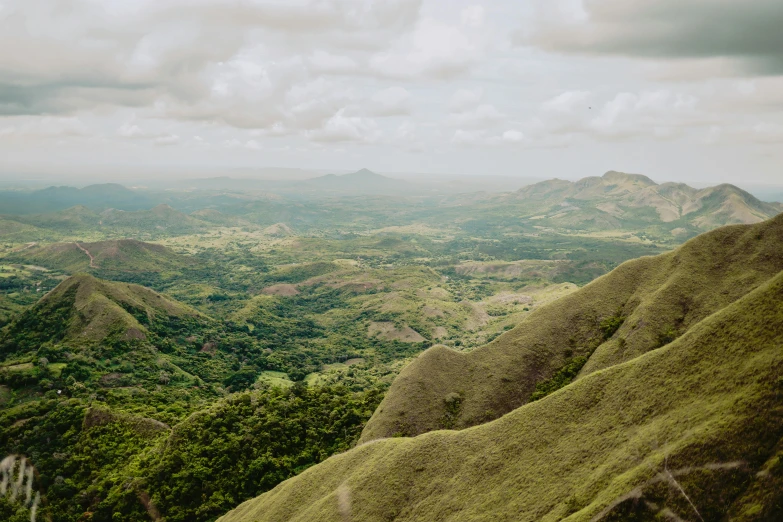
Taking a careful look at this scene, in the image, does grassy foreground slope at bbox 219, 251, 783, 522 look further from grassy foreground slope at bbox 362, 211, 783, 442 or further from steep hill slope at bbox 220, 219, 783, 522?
grassy foreground slope at bbox 362, 211, 783, 442

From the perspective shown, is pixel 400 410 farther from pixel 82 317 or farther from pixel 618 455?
pixel 82 317

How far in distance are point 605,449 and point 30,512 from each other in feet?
282

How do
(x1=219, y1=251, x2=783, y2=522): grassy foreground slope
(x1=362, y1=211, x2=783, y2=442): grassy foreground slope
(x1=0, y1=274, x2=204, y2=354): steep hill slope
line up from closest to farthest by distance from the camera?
1. (x1=219, y1=251, x2=783, y2=522): grassy foreground slope
2. (x1=362, y1=211, x2=783, y2=442): grassy foreground slope
3. (x1=0, y1=274, x2=204, y2=354): steep hill slope

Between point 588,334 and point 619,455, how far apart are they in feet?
132

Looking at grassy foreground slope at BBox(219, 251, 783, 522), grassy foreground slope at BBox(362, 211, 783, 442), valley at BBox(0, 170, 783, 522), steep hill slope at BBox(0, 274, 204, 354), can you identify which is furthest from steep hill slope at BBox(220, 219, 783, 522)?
steep hill slope at BBox(0, 274, 204, 354)

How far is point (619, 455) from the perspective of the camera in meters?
38.5

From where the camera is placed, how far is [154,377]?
120625mm

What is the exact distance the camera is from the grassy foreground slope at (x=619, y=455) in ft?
104

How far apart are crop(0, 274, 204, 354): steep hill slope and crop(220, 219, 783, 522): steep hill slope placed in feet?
318

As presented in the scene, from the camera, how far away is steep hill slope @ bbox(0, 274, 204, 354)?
133 metres

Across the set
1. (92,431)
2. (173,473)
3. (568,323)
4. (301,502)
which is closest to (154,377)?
(92,431)

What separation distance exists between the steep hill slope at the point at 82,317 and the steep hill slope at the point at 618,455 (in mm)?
96778

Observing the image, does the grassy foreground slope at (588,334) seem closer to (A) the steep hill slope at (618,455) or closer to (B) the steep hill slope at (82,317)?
(A) the steep hill slope at (618,455)

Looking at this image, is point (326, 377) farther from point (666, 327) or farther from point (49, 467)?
point (666, 327)
